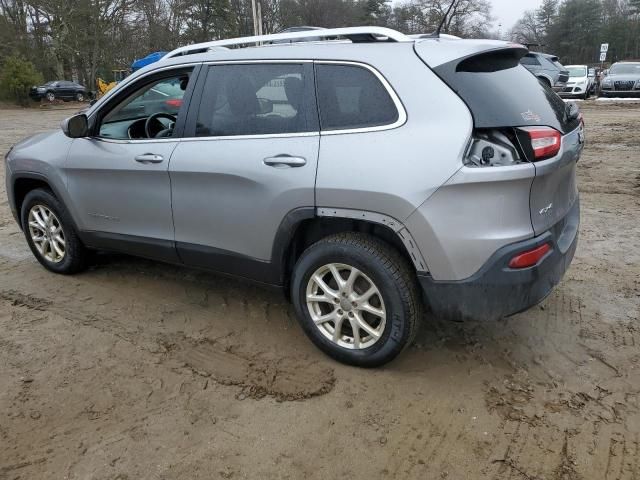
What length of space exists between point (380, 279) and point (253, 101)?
135cm

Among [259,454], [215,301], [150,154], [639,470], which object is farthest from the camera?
[215,301]

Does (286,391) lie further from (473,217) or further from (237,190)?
(473,217)

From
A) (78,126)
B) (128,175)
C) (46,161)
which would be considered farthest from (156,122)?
(46,161)

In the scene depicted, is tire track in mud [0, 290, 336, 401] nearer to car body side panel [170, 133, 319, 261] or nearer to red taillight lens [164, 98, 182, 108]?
car body side panel [170, 133, 319, 261]

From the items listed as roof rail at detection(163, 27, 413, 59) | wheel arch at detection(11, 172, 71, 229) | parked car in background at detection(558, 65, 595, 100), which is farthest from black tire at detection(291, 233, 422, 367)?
parked car in background at detection(558, 65, 595, 100)

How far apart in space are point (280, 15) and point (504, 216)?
60.0 meters

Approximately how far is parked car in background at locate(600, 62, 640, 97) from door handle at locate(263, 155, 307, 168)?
71.1 ft

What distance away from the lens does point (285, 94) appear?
3.22 meters

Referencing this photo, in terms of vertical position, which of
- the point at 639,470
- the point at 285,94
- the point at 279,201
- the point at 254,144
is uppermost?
the point at 285,94

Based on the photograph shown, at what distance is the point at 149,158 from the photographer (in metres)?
3.66

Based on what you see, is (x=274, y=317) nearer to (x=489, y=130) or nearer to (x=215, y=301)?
(x=215, y=301)

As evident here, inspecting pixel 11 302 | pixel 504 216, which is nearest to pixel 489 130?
pixel 504 216

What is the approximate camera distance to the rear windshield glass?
2.68 meters

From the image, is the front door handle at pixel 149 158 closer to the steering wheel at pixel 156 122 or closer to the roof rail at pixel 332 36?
the steering wheel at pixel 156 122
